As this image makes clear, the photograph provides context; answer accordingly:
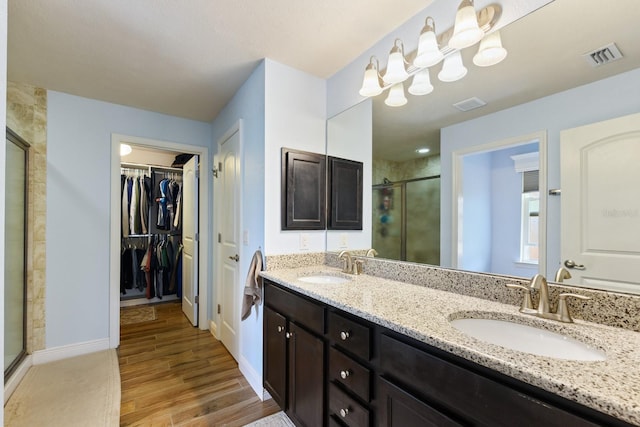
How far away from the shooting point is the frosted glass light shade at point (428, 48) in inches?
54.7

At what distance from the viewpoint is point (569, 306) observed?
1.00m

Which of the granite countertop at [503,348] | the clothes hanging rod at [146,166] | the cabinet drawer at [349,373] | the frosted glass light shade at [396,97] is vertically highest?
the frosted glass light shade at [396,97]

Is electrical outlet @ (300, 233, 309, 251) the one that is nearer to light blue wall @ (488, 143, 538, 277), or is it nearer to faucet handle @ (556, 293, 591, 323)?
light blue wall @ (488, 143, 538, 277)

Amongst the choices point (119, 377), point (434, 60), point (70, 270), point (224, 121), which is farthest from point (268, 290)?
point (70, 270)

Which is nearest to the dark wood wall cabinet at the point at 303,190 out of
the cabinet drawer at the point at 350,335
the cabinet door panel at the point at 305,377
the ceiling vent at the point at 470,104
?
the cabinet door panel at the point at 305,377

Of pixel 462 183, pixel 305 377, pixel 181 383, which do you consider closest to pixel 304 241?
pixel 305 377

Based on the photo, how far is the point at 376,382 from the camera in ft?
3.35

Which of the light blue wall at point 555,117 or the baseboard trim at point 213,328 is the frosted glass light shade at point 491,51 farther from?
the baseboard trim at point 213,328

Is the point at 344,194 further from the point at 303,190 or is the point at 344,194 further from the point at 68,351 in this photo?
the point at 68,351

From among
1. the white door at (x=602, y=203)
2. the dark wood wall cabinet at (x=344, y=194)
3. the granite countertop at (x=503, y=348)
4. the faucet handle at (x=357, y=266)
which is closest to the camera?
the granite countertop at (x=503, y=348)

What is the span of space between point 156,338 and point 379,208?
2634 millimetres

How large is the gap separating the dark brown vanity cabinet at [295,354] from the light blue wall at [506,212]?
845 mm

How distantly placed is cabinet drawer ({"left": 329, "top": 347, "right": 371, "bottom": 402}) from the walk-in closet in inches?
136

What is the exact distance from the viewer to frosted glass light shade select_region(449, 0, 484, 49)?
122 centimetres
